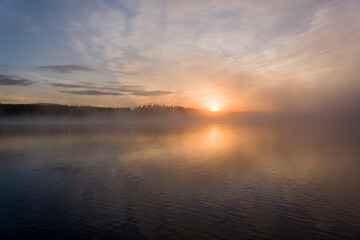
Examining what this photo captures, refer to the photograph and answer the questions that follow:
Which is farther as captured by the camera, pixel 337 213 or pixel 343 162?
pixel 343 162

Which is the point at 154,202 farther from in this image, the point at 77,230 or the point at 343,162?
the point at 343,162

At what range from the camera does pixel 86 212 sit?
19438mm

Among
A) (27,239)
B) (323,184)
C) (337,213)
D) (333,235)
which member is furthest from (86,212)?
(323,184)

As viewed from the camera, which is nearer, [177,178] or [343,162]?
[177,178]

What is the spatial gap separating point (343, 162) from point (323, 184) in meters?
19.6

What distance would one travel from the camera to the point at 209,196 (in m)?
23.7

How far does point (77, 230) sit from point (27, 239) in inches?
123

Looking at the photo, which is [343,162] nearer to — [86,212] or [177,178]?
[177,178]

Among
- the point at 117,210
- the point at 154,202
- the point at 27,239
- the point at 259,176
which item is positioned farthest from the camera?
the point at 259,176

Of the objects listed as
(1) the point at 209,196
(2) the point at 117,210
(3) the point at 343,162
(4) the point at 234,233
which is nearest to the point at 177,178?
(1) the point at 209,196

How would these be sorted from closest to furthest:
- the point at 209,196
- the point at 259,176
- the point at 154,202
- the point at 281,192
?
the point at 154,202 < the point at 209,196 < the point at 281,192 < the point at 259,176

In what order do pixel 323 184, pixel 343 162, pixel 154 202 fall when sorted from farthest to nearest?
pixel 343 162, pixel 323 184, pixel 154 202

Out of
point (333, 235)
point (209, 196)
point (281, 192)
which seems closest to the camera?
point (333, 235)

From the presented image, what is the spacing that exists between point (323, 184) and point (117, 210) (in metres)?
25.8
